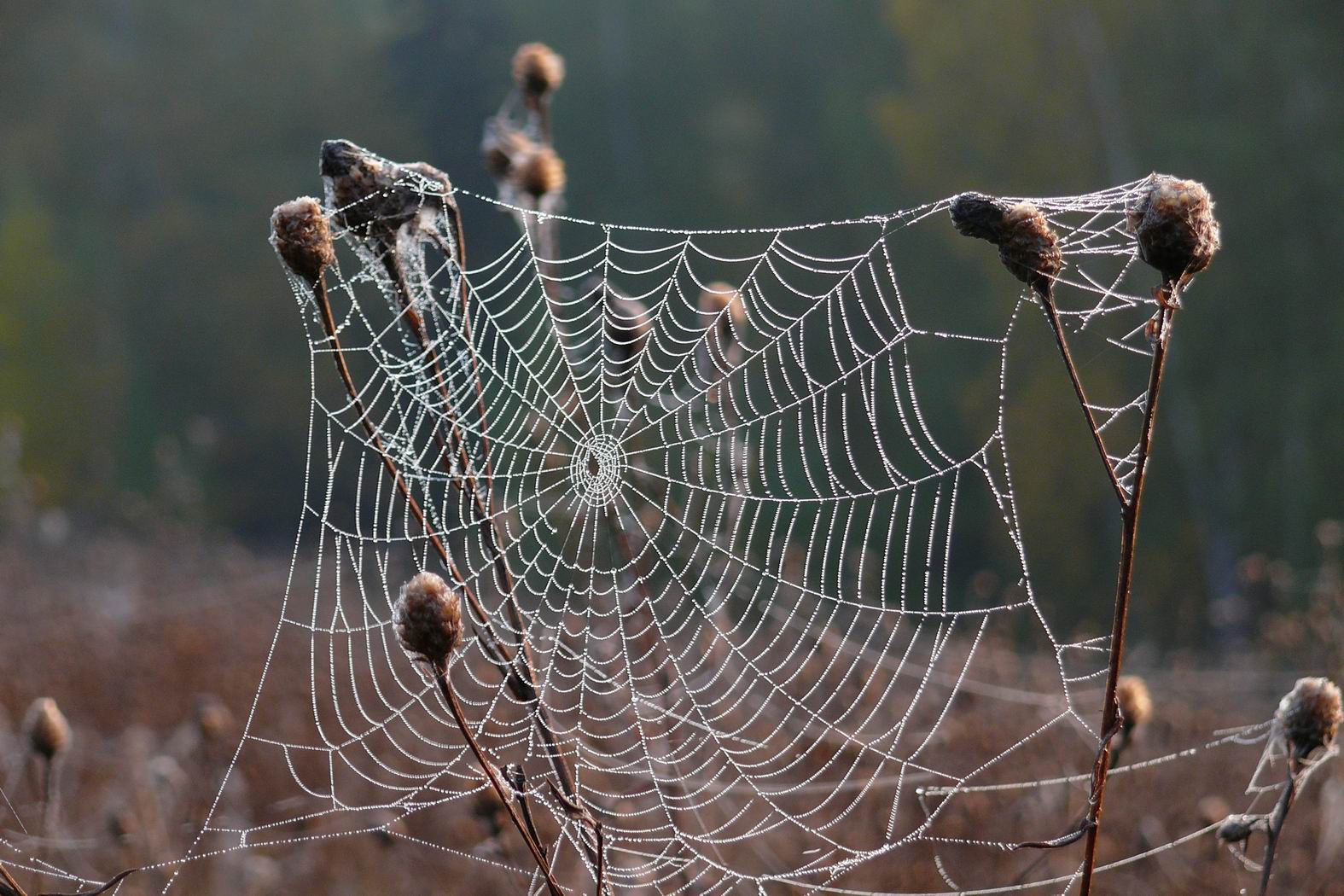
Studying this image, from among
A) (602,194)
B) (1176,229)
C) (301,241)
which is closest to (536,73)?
(301,241)

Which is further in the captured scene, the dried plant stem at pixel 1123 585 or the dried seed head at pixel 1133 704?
the dried seed head at pixel 1133 704

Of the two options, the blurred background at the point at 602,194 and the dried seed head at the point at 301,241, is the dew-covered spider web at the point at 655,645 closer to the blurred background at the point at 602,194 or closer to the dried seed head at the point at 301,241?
the dried seed head at the point at 301,241

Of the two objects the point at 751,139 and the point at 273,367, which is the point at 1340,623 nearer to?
the point at 751,139

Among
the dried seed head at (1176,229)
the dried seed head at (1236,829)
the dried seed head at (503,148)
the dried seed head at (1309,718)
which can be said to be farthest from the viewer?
the dried seed head at (503,148)

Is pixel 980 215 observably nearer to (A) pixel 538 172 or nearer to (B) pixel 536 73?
(A) pixel 538 172

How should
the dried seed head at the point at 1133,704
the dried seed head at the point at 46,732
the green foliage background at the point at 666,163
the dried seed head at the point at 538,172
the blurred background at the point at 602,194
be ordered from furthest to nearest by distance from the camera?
the green foliage background at the point at 666,163 < the blurred background at the point at 602,194 < the dried seed head at the point at 538,172 < the dried seed head at the point at 46,732 < the dried seed head at the point at 1133,704

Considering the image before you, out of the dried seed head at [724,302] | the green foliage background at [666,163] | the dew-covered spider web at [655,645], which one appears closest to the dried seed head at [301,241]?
the dew-covered spider web at [655,645]

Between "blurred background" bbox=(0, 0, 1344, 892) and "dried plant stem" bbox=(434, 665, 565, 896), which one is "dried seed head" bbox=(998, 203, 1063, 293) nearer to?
"dried plant stem" bbox=(434, 665, 565, 896)

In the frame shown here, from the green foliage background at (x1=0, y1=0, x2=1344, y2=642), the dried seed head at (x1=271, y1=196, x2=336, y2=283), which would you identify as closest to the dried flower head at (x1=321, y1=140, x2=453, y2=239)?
the dried seed head at (x1=271, y1=196, x2=336, y2=283)
